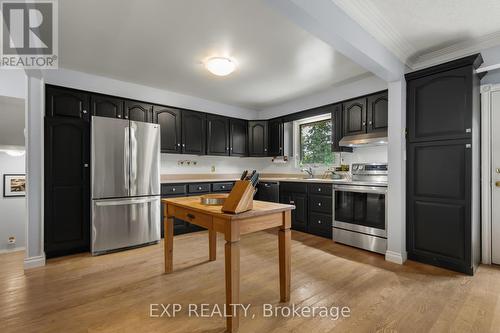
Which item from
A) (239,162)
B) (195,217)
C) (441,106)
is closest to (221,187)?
(239,162)

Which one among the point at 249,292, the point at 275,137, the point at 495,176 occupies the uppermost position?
the point at 275,137

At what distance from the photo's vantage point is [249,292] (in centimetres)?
211

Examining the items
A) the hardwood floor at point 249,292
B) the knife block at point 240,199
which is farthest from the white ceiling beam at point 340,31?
the hardwood floor at point 249,292

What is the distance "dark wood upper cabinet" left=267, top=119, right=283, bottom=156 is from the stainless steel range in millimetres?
1643

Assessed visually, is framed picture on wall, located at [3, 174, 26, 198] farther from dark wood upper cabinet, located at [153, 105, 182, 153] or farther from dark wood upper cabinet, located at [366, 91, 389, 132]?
dark wood upper cabinet, located at [366, 91, 389, 132]

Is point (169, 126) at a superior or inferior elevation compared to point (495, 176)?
superior

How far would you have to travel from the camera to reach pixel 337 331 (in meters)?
1.60

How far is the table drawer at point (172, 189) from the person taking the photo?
3.79m

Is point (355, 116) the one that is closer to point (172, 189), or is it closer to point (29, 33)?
point (172, 189)

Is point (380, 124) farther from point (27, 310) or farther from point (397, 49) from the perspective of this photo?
point (27, 310)

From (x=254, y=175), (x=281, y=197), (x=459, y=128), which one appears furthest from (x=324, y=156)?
(x=254, y=175)

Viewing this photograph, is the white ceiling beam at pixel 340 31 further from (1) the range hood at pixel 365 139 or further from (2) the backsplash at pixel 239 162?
(2) the backsplash at pixel 239 162

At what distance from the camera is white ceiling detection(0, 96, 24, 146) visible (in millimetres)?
3172

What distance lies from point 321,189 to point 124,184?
112 inches
